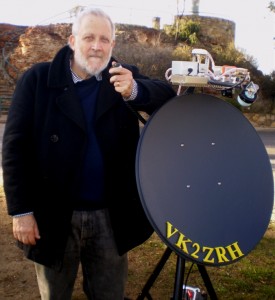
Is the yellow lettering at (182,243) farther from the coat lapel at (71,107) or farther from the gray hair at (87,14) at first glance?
the gray hair at (87,14)

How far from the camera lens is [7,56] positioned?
22.3m

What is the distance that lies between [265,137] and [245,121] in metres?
12.9

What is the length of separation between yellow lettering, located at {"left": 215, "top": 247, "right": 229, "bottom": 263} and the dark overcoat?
0.52m

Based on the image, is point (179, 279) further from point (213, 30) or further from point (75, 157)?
point (213, 30)

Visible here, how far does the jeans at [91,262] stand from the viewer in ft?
6.99

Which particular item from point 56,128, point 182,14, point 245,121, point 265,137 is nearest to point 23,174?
point 56,128

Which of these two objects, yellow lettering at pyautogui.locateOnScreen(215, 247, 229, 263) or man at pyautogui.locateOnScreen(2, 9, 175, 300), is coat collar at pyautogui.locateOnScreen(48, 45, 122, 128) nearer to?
man at pyautogui.locateOnScreen(2, 9, 175, 300)

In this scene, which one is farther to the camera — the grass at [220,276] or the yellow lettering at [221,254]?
the grass at [220,276]

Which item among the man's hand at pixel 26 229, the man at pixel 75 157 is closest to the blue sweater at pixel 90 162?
the man at pixel 75 157

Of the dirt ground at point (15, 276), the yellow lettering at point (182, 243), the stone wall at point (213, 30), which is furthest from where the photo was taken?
the stone wall at point (213, 30)

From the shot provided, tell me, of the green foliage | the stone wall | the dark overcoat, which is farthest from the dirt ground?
the stone wall

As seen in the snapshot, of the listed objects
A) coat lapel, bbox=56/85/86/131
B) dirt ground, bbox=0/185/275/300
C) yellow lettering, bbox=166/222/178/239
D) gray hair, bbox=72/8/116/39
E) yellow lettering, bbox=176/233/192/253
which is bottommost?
dirt ground, bbox=0/185/275/300

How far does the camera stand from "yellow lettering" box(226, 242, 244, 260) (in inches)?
75.5

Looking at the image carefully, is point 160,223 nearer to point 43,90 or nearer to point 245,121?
point 245,121
